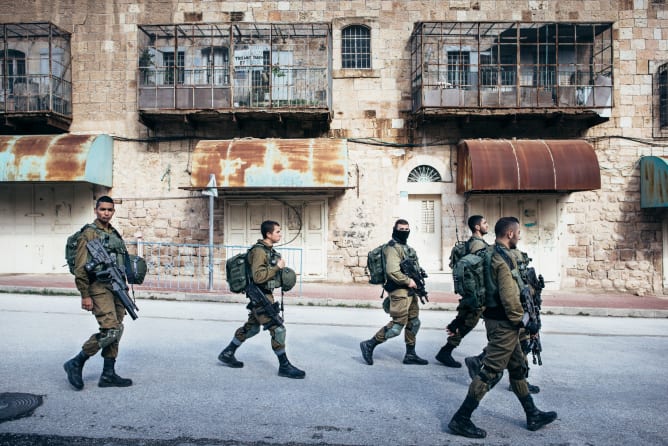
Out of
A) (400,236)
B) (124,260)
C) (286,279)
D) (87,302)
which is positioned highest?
(400,236)

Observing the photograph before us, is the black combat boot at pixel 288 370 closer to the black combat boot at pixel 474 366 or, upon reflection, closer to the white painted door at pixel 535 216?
the black combat boot at pixel 474 366

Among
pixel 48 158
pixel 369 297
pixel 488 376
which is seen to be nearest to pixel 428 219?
pixel 369 297

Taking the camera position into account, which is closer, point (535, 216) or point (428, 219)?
point (535, 216)

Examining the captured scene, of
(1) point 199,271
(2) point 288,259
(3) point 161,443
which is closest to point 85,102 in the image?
(1) point 199,271

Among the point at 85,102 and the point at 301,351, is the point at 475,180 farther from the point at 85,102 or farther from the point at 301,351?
the point at 85,102

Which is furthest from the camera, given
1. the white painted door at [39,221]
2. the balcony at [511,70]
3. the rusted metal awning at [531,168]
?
the white painted door at [39,221]

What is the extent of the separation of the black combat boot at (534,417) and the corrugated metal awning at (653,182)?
11894 millimetres

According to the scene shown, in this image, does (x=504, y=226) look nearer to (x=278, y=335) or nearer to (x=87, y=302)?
(x=278, y=335)

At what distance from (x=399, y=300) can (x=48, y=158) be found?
1163cm

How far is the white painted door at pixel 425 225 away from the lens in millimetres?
14781

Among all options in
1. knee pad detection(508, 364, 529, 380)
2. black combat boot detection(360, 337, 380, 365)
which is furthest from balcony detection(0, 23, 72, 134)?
knee pad detection(508, 364, 529, 380)

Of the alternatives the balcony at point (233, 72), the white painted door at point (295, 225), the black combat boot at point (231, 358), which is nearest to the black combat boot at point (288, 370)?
the black combat boot at point (231, 358)

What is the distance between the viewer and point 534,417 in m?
4.16

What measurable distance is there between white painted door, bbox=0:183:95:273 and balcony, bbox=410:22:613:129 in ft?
34.3
